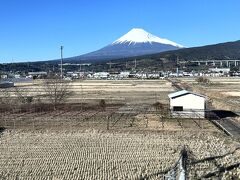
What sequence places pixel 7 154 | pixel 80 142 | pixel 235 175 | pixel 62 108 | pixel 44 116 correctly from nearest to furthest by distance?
pixel 235 175 → pixel 7 154 → pixel 80 142 → pixel 44 116 → pixel 62 108

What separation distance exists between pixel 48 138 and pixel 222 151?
8.02 metres

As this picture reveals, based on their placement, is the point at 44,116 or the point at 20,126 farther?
the point at 44,116

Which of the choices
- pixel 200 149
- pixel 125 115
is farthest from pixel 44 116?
pixel 200 149

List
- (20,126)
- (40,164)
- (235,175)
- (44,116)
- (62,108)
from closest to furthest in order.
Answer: (235,175) < (40,164) < (20,126) < (44,116) < (62,108)

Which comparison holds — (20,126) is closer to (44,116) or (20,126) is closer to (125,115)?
(44,116)

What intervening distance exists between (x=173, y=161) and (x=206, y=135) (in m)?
7.26

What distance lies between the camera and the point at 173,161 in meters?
18.0

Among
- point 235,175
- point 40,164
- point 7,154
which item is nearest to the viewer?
point 235,175

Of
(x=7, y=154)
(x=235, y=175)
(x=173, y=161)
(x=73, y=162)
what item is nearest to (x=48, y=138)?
(x=7, y=154)

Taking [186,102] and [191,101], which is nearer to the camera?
[191,101]

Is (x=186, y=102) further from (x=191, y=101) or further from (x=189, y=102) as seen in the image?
(x=191, y=101)

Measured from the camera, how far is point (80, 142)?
22.1m

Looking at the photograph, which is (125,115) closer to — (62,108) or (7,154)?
(62,108)

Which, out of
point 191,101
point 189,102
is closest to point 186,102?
point 189,102
